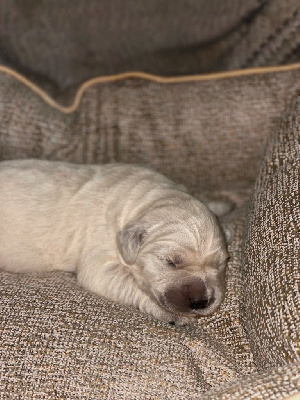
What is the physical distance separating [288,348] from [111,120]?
1892 mm

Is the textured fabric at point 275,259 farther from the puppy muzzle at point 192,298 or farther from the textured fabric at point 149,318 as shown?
the puppy muzzle at point 192,298

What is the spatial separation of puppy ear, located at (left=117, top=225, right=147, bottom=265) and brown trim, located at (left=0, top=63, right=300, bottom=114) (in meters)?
1.20

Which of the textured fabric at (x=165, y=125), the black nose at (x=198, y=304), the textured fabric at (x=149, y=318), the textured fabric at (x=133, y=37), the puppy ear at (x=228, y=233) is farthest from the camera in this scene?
the textured fabric at (x=133, y=37)

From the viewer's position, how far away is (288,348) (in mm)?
1902

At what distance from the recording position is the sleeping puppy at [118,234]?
2.35 metres

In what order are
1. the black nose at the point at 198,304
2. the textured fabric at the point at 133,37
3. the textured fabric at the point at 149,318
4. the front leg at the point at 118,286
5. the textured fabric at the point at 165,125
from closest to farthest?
the textured fabric at the point at 149,318, the black nose at the point at 198,304, the front leg at the point at 118,286, the textured fabric at the point at 165,125, the textured fabric at the point at 133,37

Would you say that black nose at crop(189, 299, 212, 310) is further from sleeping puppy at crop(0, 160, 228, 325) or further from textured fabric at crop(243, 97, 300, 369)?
textured fabric at crop(243, 97, 300, 369)

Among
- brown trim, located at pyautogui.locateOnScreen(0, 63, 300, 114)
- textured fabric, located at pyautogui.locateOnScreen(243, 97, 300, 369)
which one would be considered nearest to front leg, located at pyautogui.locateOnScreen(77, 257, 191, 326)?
textured fabric, located at pyautogui.locateOnScreen(243, 97, 300, 369)

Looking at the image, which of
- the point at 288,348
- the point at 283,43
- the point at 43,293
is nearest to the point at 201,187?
the point at 283,43

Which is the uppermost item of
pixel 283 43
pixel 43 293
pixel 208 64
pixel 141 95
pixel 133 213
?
pixel 283 43

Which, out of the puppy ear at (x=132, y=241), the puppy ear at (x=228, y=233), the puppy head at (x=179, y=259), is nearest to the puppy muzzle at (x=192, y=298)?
the puppy head at (x=179, y=259)

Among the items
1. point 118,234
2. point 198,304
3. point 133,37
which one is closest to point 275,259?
point 198,304

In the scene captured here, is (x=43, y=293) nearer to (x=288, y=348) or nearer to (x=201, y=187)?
(x=288, y=348)

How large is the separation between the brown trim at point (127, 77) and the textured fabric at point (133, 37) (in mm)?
140
